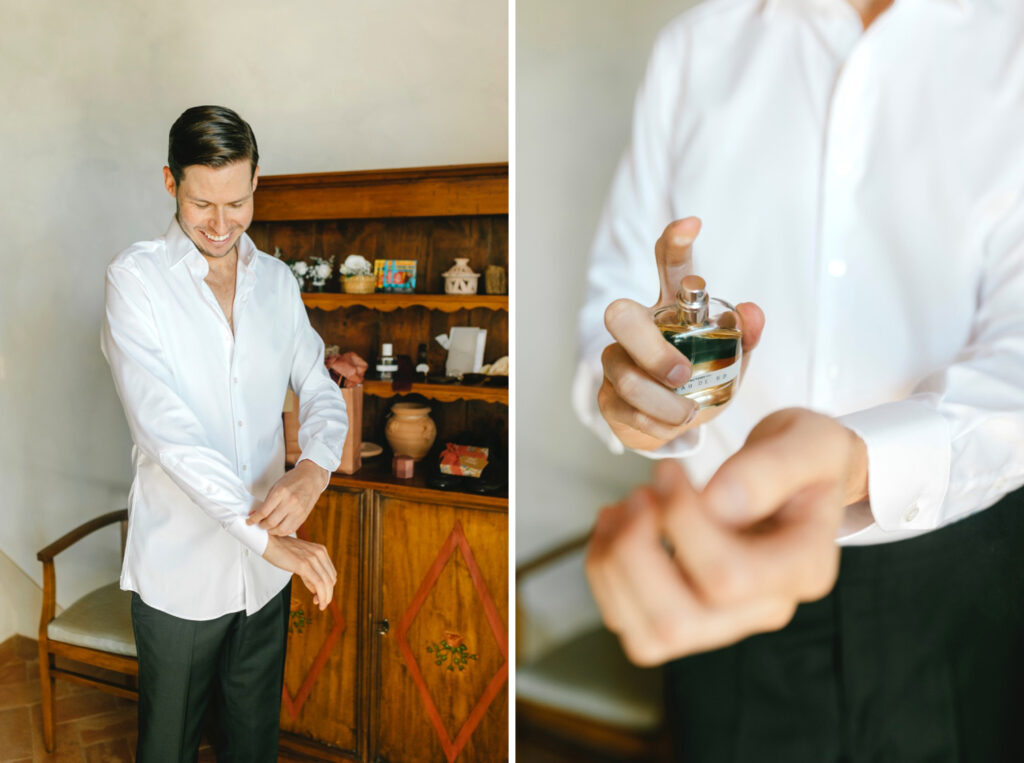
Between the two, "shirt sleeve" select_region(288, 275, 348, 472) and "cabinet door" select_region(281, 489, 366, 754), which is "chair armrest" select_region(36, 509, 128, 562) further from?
"shirt sleeve" select_region(288, 275, 348, 472)

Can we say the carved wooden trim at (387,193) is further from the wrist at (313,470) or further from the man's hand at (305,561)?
the man's hand at (305,561)

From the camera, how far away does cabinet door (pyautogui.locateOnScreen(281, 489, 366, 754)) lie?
1.21 metres

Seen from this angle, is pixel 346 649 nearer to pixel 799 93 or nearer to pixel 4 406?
pixel 4 406

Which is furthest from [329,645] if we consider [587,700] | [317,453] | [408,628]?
[587,700]

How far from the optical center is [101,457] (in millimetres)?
1537

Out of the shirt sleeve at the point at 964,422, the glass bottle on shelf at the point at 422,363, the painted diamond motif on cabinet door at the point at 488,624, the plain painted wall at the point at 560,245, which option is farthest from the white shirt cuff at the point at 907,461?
the glass bottle on shelf at the point at 422,363

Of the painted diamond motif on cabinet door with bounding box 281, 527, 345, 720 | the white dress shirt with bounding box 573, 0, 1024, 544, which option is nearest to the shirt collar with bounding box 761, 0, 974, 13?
the white dress shirt with bounding box 573, 0, 1024, 544

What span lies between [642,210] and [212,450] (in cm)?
79

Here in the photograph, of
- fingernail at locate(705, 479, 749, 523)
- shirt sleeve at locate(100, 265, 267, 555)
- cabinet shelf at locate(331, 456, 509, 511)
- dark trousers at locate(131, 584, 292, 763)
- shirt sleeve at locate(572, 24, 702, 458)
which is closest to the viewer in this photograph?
fingernail at locate(705, 479, 749, 523)

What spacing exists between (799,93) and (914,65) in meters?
0.04

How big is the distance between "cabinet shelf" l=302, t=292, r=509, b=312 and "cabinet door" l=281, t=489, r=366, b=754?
0.38 m

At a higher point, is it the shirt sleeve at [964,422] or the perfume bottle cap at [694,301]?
the perfume bottle cap at [694,301]

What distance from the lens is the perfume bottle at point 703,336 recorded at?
25cm

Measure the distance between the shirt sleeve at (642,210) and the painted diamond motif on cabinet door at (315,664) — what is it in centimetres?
105
